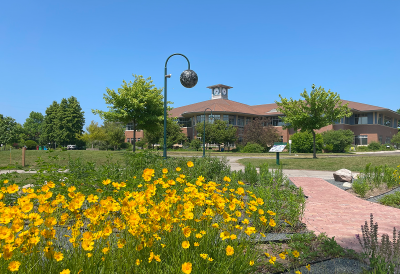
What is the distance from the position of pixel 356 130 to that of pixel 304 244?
5298 cm

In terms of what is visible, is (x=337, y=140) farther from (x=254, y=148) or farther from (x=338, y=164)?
(x=338, y=164)

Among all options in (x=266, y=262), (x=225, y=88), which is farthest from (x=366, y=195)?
(x=225, y=88)

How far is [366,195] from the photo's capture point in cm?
789

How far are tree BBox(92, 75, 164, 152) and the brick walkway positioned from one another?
778 inches

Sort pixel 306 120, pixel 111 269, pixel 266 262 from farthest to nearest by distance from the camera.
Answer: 1. pixel 306 120
2. pixel 266 262
3. pixel 111 269

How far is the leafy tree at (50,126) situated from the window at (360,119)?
53868mm

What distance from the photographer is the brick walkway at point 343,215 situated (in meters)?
4.55

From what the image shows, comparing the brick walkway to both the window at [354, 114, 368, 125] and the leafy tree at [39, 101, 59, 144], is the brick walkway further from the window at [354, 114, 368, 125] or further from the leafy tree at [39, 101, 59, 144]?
the leafy tree at [39, 101, 59, 144]

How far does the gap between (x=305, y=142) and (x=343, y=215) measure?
34018 millimetres

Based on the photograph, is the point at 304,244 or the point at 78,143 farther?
the point at 78,143

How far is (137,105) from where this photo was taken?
25.1 m

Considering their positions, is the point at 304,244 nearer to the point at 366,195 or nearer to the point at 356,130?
the point at 366,195

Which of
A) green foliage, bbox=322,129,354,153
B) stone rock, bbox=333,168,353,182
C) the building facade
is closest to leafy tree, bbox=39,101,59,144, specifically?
the building facade

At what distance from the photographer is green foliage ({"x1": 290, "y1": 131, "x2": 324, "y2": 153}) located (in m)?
37.7
